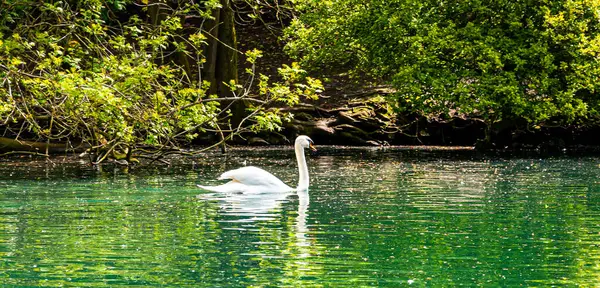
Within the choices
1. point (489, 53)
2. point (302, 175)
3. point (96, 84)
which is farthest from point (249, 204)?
point (489, 53)

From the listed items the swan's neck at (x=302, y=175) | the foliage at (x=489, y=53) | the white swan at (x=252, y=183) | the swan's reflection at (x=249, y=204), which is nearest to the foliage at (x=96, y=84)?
the swan's neck at (x=302, y=175)

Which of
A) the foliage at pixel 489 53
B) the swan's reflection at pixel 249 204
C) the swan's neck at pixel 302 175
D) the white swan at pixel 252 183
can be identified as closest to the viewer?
the swan's reflection at pixel 249 204

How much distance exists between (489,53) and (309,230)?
21227mm

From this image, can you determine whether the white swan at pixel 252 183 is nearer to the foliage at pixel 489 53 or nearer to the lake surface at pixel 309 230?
the lake surface at pixel 309 230

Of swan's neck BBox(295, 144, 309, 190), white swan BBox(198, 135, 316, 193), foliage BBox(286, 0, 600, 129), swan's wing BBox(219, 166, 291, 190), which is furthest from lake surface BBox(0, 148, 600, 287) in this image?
foliage BBox(286, 0, 600, 129)

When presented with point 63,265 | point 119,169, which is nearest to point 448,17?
point 119,169

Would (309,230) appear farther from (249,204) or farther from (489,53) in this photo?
(489,53)

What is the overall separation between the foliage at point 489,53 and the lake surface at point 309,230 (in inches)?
354

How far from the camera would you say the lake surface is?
39.8 ft

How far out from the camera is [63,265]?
12.7 meters

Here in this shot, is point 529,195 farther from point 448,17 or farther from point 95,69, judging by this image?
point 448,17

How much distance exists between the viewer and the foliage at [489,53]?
3606 centimetres

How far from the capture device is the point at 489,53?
35844 millimetres

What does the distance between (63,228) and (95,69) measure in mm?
9472
